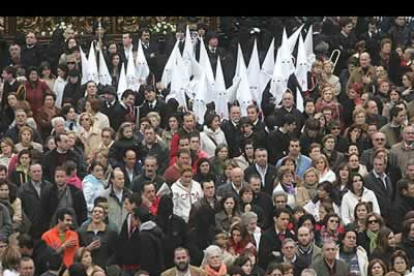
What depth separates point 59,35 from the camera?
29.7m

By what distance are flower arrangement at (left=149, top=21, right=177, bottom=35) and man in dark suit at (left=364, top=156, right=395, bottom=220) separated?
11.5 metres

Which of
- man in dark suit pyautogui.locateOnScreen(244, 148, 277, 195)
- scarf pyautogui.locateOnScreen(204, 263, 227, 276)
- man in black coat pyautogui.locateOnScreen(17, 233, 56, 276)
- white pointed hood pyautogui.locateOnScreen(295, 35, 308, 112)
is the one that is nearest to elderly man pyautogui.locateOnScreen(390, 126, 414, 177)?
man in dark suit pyautogui.locateOnScreen(244, 148, 277, 195)

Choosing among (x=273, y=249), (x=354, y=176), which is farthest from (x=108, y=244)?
(x=354, y=176)

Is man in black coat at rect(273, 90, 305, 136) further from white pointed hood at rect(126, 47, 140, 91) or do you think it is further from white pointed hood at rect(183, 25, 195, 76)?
white pointed hood at rect(183, 25, 195, 76)

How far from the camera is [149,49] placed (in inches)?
1121

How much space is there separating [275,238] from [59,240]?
→ 2389mm

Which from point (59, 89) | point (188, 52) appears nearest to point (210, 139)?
point (59, 89)

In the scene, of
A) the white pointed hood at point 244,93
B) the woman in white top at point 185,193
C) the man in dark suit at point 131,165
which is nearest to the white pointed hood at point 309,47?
the white pointed hood at point 244,93

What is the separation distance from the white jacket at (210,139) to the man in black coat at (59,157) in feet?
6.14

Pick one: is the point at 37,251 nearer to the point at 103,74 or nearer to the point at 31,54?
the point at 103,74

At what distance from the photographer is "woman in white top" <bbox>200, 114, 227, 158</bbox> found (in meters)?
22.4

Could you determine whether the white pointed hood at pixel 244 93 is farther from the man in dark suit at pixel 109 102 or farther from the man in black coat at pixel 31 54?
the man in black coat at pixel 31 54

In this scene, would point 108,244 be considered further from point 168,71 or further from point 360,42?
point 360,42
